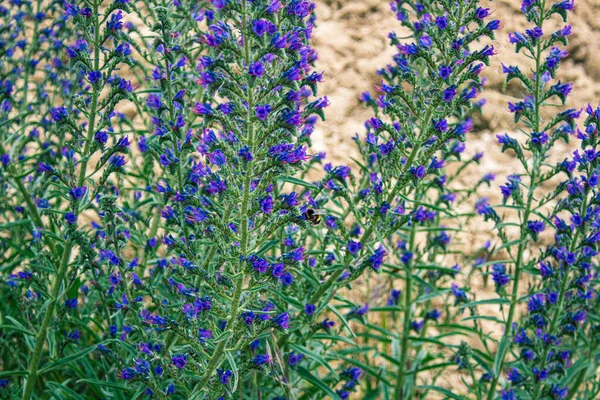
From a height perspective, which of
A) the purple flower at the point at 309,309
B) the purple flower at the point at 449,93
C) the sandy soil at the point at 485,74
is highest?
the sandy soil at the point at 485,74

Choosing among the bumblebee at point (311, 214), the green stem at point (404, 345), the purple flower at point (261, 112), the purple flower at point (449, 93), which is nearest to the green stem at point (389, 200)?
the purple flower at point (449, 93)

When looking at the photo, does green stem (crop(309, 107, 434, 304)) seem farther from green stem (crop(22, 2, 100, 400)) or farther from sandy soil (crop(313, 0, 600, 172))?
sandy soil (crop(313, 0, 600, 172))

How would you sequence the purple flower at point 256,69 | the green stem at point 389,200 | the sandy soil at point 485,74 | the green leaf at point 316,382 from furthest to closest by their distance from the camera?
the sandy soil at point 485,74, the green leaf at point 316,382, the green stem at point 389,200, the purple flower at point 256,69

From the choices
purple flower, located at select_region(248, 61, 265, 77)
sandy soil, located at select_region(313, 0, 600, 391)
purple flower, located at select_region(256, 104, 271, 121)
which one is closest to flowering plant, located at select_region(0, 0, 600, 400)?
purple flower, located at select_region(248, 61, 265, 77)

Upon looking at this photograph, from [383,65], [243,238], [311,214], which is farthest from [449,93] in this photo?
[383,65]

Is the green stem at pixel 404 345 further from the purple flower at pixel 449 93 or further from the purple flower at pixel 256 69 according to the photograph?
the purple flower at pixel 256 69

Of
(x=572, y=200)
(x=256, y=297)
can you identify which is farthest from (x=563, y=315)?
(x=256, y=297)

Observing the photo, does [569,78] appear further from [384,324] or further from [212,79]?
[212,79]

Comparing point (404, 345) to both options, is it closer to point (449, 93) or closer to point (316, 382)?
point (316, 382)
